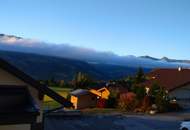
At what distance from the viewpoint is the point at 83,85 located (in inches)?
2894

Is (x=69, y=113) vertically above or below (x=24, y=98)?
below

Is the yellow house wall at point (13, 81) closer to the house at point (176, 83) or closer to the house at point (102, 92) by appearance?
the house at point (176, 83)

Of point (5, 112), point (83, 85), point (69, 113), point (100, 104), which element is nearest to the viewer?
point (5, 112)

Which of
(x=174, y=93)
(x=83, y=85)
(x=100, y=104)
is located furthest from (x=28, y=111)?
(x=83, y=85)

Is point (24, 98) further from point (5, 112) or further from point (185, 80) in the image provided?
point (185, 80)

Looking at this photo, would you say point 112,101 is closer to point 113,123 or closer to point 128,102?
point 128,102

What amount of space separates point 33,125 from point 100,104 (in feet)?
148

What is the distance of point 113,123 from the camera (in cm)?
4194

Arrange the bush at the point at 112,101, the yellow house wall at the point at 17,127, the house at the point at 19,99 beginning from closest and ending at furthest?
1. the house at the point at 19,99
2. the yellow house wall at the point at 17,127
3. the bush at the point at 112,101

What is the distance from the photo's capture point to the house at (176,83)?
6019 cm

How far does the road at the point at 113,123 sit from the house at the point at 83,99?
12.2 m

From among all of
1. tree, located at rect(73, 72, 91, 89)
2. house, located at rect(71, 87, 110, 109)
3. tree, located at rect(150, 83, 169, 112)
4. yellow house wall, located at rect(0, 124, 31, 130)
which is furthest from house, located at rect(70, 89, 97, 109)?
yellow house wall, located at rect(0, 124, 31, 130)

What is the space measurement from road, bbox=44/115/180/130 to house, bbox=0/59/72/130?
2404cm

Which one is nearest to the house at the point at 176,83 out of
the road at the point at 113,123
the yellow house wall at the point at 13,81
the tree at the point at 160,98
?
the tree at the point at 160,98
